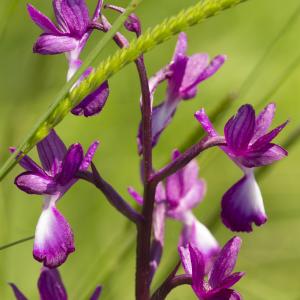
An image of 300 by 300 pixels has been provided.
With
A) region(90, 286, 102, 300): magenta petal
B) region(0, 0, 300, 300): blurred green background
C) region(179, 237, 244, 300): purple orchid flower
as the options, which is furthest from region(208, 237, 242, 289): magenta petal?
region(0, 0, 300, 300): blurred green background

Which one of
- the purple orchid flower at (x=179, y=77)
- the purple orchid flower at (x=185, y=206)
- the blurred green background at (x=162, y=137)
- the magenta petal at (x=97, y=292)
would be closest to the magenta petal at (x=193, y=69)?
the purple orchid flower at (x=179, y=77)

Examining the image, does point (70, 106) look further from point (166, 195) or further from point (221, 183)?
point (221, 183)

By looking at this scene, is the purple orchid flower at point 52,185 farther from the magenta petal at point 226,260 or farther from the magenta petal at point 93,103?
the magenta petal at point 226,260

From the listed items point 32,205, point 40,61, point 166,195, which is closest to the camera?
point 166,195

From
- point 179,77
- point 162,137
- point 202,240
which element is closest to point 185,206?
point 202,240

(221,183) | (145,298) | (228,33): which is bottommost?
(221,183)

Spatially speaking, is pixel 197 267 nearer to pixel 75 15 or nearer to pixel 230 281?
pixel 230 281

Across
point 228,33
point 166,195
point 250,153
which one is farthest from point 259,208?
point 228,33
